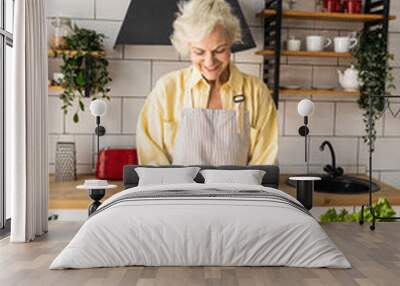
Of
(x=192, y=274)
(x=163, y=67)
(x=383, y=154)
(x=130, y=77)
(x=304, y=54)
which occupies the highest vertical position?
(x=304, y=54)

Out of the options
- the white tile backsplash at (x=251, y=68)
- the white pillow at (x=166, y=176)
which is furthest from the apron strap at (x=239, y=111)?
the white pillow at (x=166, y=176)

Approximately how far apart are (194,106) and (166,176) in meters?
0.97

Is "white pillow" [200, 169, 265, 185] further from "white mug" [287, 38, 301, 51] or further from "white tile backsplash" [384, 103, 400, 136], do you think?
"white tile backsplash" [384, 103, 400, 136]

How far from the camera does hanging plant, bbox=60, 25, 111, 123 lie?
5223mm

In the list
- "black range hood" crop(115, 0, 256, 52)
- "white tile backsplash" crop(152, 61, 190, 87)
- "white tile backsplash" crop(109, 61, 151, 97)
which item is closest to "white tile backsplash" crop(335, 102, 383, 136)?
"black range hood" crop(115, 0, 256, 52)

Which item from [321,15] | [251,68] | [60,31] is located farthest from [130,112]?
[321,15]

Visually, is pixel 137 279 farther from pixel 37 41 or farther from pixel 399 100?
pixel 399 100

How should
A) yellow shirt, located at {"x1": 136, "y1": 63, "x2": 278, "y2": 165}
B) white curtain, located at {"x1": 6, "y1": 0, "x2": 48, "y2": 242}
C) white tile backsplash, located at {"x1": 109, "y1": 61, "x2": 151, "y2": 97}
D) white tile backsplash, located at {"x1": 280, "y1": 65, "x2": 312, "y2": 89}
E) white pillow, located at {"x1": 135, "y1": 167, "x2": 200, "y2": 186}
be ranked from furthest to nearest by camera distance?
1. white tile backsplash, located at {"x1": 280, "y1": 65, "x2": 312, "y2": 89}
2. white tile backsplash, located at {"x1": 109, "y1": 61, "x2": 151, "y2": 97}
3. yellow shirt, located at {"x1": 136, "y1": 63, "x2": 278, "y2": 165}
4. white pillow, located at {"x1": 135, "y1": 167, "x2": 200, "y2": 186}
5. white curtain, located at {"x1": 6, "y1": 0, "x2": 48, "y2": 242}

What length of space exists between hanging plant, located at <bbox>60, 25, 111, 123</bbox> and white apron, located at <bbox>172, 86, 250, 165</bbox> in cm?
82

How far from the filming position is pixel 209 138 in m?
5.27

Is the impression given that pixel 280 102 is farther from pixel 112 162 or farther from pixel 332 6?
pixel 112 162

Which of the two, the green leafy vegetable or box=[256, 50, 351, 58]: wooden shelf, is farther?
box=[256, 50, 351, 58]: wooden shelf

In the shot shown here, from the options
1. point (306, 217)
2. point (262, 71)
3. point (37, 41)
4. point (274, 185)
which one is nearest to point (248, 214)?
point (306, 217)

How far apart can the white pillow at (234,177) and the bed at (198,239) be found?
3.54 feet
